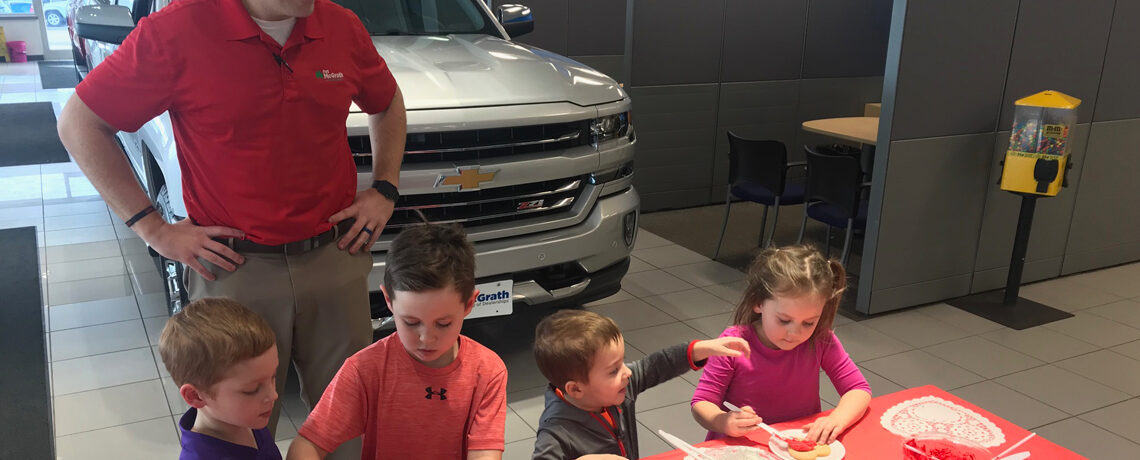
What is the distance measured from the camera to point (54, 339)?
13.0 ft

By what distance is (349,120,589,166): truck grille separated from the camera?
3188 millimetres

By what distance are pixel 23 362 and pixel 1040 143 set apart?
5.15m

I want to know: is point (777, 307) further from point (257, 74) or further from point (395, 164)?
point (257, 74)

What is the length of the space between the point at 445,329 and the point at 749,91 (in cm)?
566

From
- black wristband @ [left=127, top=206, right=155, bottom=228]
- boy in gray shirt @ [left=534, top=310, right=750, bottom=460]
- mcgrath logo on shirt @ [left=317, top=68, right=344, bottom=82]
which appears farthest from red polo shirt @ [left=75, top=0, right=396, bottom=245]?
boy in gray shirt @ [left=534, top=310, right=750, bottom=460]

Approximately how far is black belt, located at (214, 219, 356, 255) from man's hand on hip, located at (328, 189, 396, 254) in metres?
0.03

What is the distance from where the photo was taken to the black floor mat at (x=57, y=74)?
12586mm

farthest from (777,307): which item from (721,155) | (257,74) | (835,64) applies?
(835,64)

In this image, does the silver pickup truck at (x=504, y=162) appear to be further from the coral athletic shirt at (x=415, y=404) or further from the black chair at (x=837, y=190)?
the black chair at (x=837, y=190)

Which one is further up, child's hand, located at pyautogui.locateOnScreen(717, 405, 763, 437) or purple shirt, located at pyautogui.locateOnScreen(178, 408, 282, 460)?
purple shirt, located at pyautogui.locateOnScreen(178, 408, 282, 460)

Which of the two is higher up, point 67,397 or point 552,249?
point 552,249

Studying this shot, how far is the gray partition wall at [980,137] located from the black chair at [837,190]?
286 mm

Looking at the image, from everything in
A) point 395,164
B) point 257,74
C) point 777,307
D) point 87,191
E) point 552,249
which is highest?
point 257,74

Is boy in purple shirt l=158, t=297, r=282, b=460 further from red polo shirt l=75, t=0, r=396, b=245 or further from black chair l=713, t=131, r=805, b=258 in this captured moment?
black chair l=713, t=131, r=805, b=258
